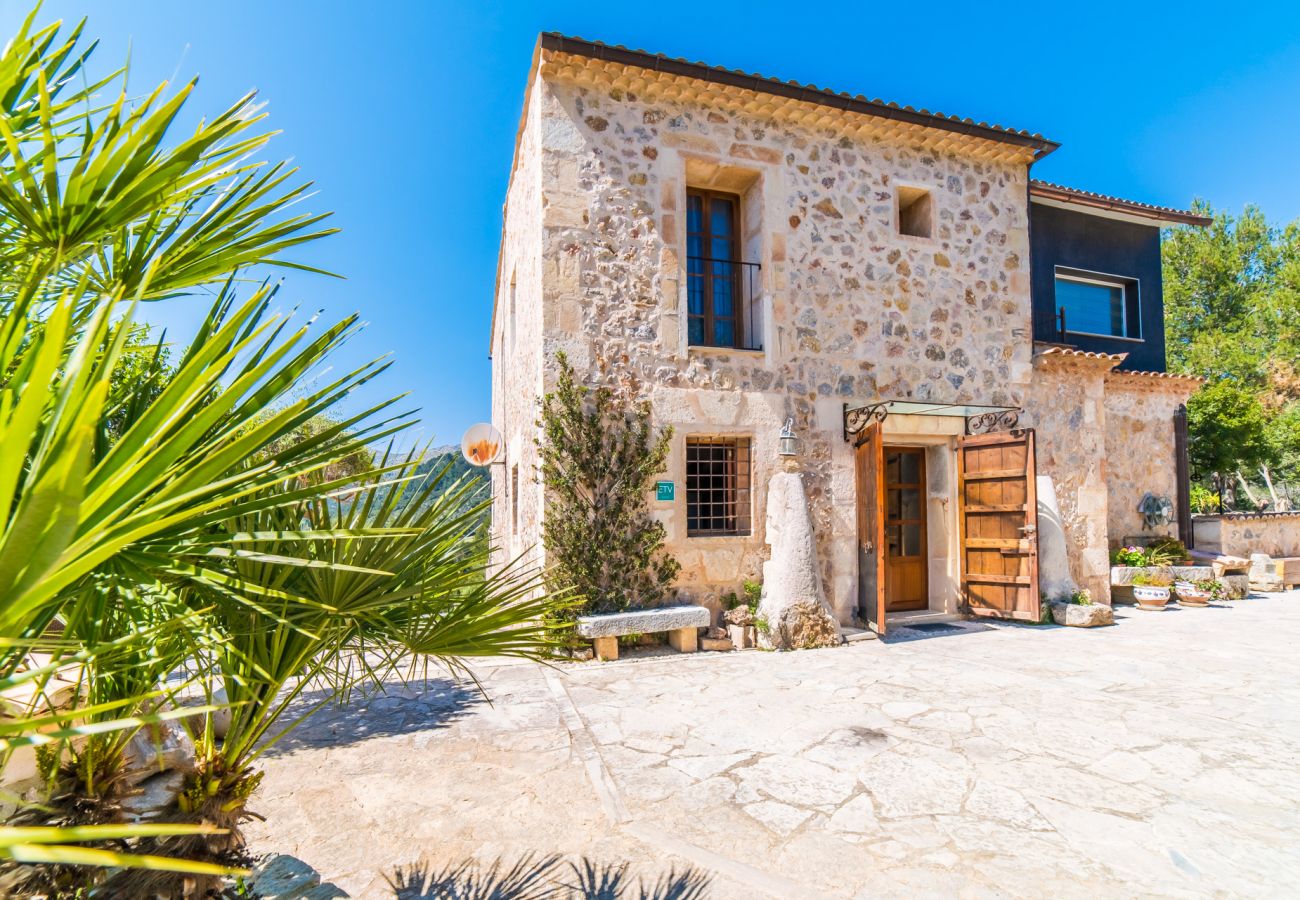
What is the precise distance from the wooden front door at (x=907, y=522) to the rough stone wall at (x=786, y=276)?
3.24 feet

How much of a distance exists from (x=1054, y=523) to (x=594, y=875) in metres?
7.55

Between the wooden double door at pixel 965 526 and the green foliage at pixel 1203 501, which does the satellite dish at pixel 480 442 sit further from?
the green foliage at pixel 1203 501

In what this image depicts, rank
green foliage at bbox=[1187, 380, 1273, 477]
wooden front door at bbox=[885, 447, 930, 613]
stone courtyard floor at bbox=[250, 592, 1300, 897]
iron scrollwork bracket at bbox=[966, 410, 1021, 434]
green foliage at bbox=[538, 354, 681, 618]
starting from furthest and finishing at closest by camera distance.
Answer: green foliage at bbox=[1187, 380, 1273, 477], wooden front door at bbox=[885, 447, 930, 613], iron scrollwork bracket at bbox=[966, 410, 1021, 434], green foliage at bbox=[538, 354, 681, 618], stone courtyard floor at bbox=[250, 592, 1300, 897]

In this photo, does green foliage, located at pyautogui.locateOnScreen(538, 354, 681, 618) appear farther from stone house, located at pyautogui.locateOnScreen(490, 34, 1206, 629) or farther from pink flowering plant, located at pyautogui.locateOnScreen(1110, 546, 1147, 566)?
pink flowering plant, located at pyautogui.locateOnScreen(1110, 546, 1147, 566)

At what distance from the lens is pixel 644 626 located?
6238 mm

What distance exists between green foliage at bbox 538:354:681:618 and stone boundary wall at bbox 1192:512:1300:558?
10105mm

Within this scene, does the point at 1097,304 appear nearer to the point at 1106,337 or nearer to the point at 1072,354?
the point at 1106,337

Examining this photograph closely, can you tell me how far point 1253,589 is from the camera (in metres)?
10.7

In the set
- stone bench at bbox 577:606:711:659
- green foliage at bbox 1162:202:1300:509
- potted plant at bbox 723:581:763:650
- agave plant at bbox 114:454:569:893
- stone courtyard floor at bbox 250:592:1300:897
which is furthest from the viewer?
green foliage at bbox 1162:202:1300:509

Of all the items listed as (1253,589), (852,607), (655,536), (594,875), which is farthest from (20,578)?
(1253,589)

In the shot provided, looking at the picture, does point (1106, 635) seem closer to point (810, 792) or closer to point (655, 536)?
point (655, 536)

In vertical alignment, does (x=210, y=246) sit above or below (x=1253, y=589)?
above

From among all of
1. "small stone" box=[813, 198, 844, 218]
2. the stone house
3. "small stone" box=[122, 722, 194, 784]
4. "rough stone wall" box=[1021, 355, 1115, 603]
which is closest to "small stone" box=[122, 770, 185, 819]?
"small stone" box=[122, 722, 194, 784]

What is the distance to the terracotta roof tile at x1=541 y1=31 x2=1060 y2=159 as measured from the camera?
6.43 meters
